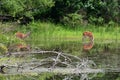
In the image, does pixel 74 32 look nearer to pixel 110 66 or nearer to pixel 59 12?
pixel 59 12

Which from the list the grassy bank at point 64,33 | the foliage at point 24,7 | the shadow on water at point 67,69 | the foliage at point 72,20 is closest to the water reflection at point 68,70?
the shadow on water at point 67,69

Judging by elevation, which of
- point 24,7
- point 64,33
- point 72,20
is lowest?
point 64,33

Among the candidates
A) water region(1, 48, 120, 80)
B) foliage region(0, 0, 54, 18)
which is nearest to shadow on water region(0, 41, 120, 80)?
water region(1, 48, 120, 80)

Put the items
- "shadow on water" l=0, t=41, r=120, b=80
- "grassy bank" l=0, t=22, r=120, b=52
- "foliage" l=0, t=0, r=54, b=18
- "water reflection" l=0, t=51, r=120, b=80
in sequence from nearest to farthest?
1. "shadow on water" l=0, t=41, r=120, b=80
2. "water reflection" l=0, t=51, r=120, b=80
3. "grassy bank" l=0, t=22, r=120, b=52
4. "foliage" l=0, t=0, r=54, b=18

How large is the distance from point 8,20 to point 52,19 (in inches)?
111

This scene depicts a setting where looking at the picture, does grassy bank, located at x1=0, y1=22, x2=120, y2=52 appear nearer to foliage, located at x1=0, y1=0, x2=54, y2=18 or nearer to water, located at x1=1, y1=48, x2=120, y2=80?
foliage, located at x1=0, y1=0, x2=54, y2=18

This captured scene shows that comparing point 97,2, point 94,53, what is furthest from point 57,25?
point 94,53

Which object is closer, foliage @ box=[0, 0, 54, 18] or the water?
the water

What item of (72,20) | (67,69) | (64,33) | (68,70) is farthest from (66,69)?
(72,20)

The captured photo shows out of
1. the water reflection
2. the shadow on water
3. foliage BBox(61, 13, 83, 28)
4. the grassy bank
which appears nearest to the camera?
the shadow on water

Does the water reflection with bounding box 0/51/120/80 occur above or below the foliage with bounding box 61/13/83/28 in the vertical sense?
above

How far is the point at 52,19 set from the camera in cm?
2956

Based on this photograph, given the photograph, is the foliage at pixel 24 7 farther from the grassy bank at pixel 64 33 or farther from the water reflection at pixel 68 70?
the water reflection at pixel 68 70

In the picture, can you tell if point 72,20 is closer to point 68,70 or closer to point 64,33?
point 64,33
